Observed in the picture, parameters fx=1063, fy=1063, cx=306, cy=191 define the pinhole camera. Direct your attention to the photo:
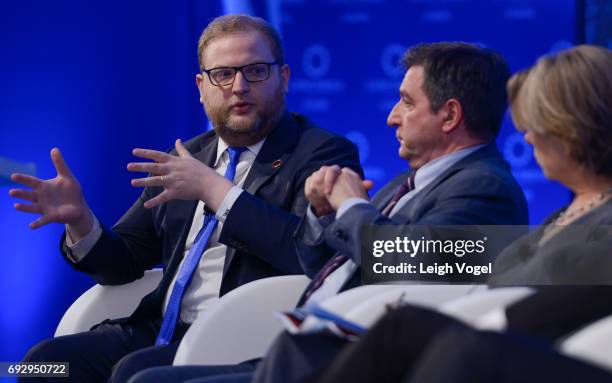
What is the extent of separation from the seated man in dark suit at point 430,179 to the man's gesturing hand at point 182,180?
0.31m

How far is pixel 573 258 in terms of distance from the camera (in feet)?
6.87

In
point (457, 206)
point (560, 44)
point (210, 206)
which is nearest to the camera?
point (457, 206)

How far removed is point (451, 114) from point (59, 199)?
1.31m

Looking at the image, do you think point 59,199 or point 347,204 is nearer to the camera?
point 347,204

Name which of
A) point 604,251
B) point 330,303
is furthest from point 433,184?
point 604,251

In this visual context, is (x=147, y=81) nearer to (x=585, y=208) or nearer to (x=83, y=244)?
(x=83, y=244)

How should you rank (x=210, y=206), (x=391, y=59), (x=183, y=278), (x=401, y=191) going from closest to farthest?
(x=401, y=191)
(x=210, y=206)
(x=183, y=278)
(x=391, y=59)

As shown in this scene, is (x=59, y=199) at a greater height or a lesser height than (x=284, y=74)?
lesser

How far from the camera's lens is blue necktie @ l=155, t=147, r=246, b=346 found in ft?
10.8

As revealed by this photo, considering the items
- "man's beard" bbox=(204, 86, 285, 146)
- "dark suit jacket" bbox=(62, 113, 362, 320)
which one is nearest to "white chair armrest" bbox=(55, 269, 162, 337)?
"dark suit jacket" bbox=(62, 113, 362, 320)

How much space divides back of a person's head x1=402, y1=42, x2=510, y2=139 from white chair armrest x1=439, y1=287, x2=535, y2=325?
2.92ft

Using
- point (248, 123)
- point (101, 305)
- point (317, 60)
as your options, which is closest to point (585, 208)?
point (248, 123)

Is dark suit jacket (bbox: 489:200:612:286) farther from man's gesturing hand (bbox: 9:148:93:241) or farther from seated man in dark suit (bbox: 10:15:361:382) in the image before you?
man's gesturing hand (bbox: 9:148:93:241)

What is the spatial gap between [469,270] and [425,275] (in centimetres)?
12
